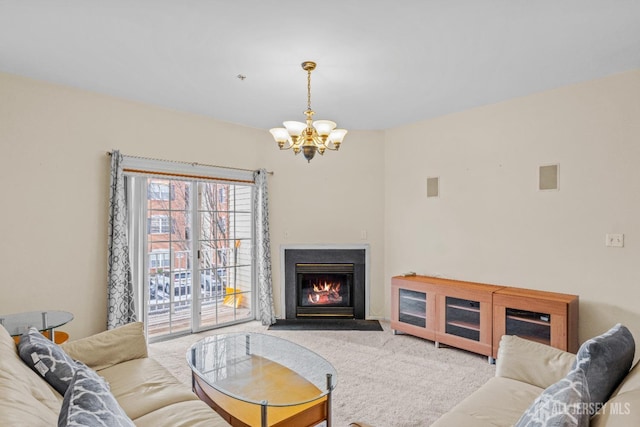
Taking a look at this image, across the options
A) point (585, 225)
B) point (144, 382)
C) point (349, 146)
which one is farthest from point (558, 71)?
point (144, 382)

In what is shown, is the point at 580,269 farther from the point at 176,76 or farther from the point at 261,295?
the point at 176,76

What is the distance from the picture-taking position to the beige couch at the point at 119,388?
129cm

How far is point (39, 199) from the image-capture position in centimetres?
332

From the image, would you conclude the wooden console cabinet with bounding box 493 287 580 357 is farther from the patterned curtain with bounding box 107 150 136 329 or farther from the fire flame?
the patterned curtain with bounding box 107 150 136 329

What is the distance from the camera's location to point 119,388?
81.0 inches

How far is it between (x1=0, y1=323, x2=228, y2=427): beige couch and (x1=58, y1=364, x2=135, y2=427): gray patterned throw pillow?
0.49 feet

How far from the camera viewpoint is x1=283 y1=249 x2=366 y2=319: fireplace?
503 cm

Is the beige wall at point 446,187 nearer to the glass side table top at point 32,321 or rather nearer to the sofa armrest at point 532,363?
the glass side table top at point 32,321

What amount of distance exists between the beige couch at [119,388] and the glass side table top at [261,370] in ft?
0.86

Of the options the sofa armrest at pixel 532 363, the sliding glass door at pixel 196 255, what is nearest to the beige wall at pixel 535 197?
the sofa armrest at pixel 532 363

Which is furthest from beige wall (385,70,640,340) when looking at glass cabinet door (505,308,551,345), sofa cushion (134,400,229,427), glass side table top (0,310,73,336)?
glass side table top (0,310,73,336)

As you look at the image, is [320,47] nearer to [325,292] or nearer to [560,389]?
[560,389]

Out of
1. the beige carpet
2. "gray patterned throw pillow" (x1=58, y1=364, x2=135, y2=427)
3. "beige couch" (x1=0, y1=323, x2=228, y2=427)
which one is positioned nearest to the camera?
"gray patterned throw pillow" (x1=58, y1=364, x2=135, y2=427)

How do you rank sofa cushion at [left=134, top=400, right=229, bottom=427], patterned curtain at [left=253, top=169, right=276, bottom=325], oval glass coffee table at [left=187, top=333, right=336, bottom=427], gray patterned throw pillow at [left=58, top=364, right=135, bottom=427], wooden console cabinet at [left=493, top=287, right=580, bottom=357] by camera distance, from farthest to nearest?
patterned curtain at [left=253, top=169, right=276, bottom=325] < wooden console cabinet at [left=493, top=287, right=580, bottom=357] < oval glass coffee table at [left=187, top=333, right=336, bottom=427] < sofa cushion at [left=134, top=400, right=229, bottom=427] < gray patterned throw pillow at [left=58, top=364, right=135, bottom=427]
